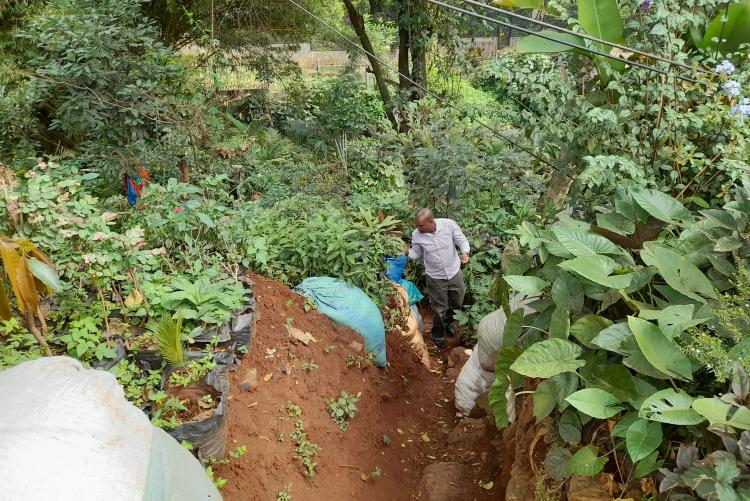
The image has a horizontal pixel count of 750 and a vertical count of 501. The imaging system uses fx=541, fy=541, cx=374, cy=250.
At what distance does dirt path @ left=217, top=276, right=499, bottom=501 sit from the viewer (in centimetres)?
327

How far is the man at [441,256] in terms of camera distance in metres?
5.29

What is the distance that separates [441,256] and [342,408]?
201cm

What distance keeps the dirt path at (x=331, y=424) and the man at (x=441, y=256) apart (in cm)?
96

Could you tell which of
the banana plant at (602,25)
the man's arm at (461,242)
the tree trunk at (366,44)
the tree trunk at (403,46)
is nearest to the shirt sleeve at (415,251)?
the man's arm at (461,242)

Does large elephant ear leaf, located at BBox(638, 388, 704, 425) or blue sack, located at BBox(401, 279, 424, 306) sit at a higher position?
large elephant ear leaf, located at BBox(638, 388, 704, 425)

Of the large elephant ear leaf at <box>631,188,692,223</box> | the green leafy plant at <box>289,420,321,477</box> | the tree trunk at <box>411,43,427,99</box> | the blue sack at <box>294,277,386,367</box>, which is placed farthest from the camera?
the tree trunk at <box>411,43,427,99</box>

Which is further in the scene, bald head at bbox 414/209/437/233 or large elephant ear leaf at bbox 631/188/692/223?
bald head at bbox 414/209/437/233

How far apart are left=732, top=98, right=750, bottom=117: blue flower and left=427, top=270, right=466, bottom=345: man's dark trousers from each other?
3.04 m

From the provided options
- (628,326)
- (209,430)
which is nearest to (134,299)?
(209,430)

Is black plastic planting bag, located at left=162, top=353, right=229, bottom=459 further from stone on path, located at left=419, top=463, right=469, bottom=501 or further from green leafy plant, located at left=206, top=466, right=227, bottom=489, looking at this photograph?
stone on path, located at left=419, top=463, right=469, bottom=501

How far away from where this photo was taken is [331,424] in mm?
3803

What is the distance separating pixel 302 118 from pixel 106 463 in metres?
9.10

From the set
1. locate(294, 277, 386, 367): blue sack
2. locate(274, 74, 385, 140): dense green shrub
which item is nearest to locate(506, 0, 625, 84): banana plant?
locate(294, 277, 386, 367): blue sack

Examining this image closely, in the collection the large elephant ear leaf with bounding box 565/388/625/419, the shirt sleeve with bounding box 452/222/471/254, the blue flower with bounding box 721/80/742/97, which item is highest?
the blue flower with bounding box 721/80/742/97
